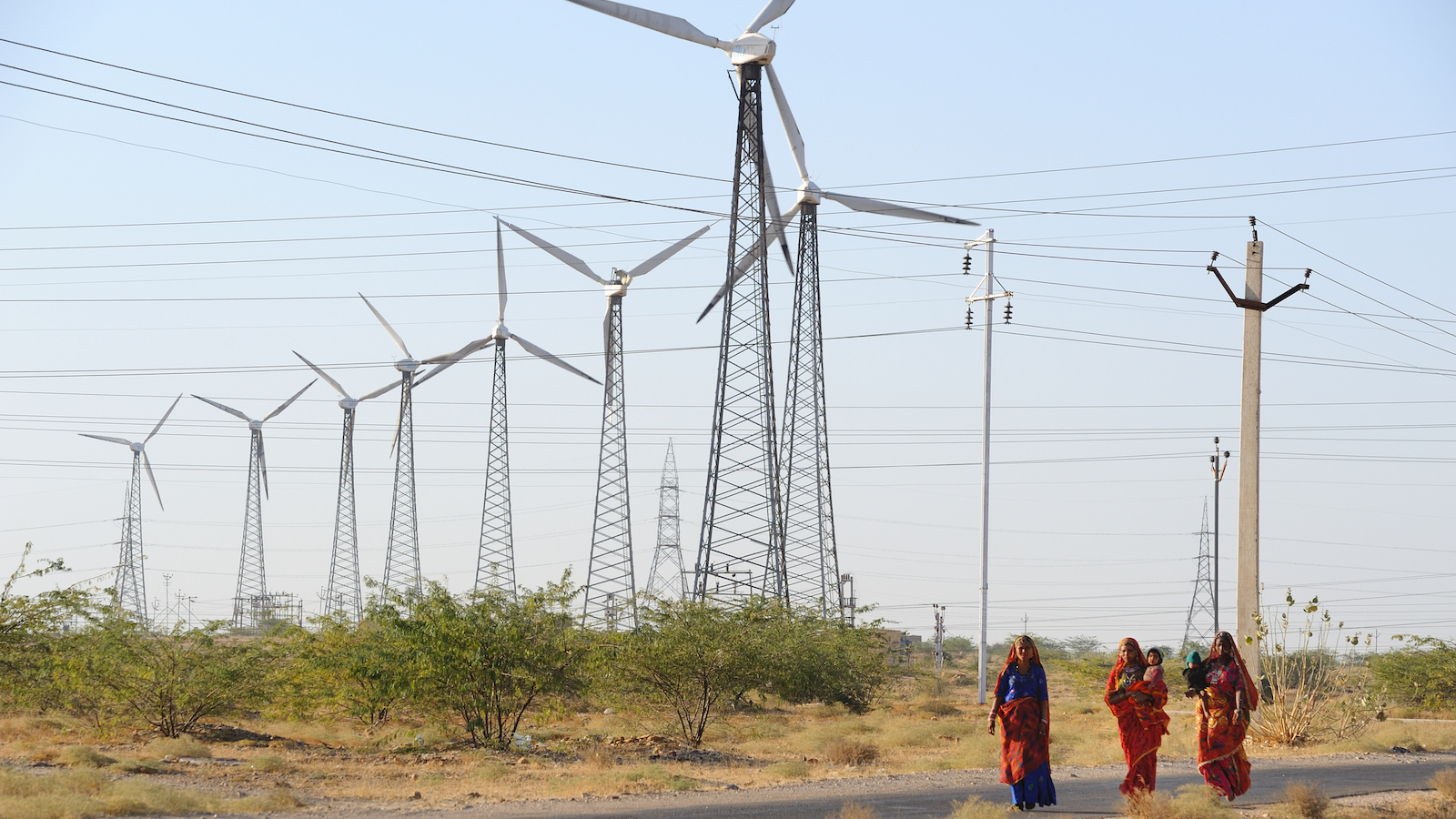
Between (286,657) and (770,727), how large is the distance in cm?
1319

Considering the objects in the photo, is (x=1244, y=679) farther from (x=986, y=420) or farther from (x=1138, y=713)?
(x=986, y=420)

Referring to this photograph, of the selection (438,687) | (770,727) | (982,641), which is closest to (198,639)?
(438,687)

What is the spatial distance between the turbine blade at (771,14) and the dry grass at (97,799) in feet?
83.9

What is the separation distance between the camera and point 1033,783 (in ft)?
50.0

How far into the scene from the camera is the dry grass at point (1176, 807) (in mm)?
13711

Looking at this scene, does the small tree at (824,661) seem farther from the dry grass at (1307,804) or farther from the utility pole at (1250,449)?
the dry grass at (1307,804)

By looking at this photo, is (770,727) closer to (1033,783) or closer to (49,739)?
(49,739)

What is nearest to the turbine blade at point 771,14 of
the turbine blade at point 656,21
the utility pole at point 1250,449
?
the turbine blade at point 656,21

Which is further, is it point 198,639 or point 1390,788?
point 198,639

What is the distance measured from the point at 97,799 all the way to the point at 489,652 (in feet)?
37.4

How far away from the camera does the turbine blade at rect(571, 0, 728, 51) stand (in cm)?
3447

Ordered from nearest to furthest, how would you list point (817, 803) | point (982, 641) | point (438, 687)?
point (817, 803) → point (438, 687) → point (982, 641)

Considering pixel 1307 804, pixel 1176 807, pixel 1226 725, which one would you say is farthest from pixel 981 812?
pixel 1307 804

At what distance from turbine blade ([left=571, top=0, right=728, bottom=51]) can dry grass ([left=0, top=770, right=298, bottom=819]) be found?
75.6 ft
